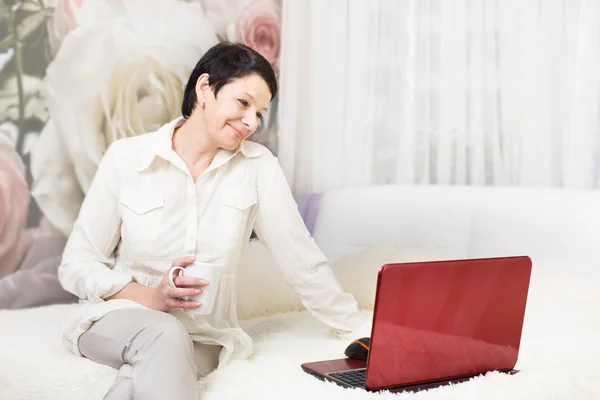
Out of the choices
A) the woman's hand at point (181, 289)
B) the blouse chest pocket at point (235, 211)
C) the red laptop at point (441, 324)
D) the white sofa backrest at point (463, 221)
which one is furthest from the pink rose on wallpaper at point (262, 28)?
the red laptop at point (441, 324)

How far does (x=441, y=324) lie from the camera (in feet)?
4.19

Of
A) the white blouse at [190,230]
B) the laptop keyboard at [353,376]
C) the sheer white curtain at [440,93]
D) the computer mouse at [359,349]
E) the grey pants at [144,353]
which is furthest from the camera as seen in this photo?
the sheer white curtain at [440,93]

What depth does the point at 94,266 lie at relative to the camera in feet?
5.05

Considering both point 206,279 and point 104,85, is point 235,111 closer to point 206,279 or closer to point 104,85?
point 206,279

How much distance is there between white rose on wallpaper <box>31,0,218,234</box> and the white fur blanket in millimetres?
395

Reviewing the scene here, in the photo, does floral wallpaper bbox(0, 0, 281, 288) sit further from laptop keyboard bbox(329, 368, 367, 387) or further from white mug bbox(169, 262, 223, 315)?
laptop keyboard bbox(329, 368, 367, 387)

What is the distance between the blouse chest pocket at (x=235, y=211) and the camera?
5.34 ft

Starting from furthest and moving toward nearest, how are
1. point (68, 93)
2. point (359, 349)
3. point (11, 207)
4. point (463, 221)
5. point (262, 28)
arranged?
point (262, 28) → point (463, 221) → point (68, 93) → point (11, 207) → point (359, 349)

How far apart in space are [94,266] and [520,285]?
0.87 metres

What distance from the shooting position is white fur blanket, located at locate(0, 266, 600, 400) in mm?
1285

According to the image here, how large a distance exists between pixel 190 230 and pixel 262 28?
1.29m

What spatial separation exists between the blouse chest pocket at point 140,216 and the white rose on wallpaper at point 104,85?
58cm

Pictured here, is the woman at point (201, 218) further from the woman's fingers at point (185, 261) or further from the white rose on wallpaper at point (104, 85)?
the white rose on wallpaper at point (104, 85)

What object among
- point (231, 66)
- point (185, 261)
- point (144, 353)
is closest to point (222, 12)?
point (231, 66)
